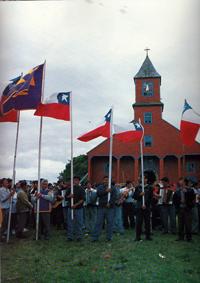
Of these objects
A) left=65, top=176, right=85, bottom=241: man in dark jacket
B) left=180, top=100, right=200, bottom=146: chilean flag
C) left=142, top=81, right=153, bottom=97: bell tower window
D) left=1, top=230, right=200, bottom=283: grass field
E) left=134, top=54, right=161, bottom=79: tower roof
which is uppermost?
left=134, top=54, right=161, bottom=79: tower roof

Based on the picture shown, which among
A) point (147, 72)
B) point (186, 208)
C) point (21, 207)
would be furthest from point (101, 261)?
point (147, 72)

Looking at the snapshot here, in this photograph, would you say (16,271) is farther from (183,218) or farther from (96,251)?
(183,218)

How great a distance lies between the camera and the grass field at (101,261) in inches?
253

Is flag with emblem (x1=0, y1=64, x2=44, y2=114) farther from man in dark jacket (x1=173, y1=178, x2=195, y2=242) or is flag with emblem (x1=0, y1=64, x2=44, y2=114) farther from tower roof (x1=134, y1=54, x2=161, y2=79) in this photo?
tower roof (x1=134, y1=54, x2=161, y2=79)

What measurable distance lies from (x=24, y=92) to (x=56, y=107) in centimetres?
105

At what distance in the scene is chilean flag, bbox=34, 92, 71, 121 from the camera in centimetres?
1077

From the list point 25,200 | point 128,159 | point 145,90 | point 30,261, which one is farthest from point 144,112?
point 30,261

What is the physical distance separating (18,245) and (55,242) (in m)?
1.04

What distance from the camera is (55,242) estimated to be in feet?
33.7

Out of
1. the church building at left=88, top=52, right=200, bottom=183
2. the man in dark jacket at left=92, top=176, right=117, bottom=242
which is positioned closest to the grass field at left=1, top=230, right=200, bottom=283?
the man in dark jacket at left=92, top=176, right=117, bottom=242

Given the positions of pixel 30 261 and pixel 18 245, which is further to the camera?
pixel 18 245

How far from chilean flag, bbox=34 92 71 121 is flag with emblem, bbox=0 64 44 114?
27cm

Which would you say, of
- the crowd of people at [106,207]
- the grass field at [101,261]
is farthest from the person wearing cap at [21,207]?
the grass field at [101,261]

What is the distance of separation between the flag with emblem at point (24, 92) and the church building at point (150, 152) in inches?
1058
